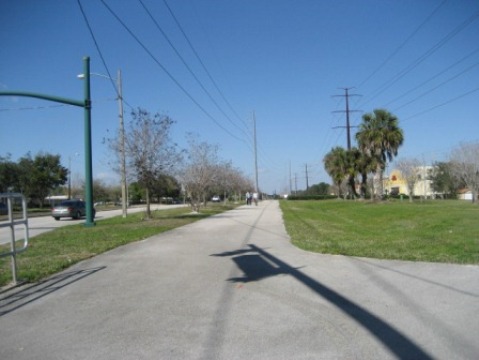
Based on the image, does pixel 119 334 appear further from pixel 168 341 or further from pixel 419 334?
pixel 419 334

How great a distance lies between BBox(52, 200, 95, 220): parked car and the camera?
115 feet

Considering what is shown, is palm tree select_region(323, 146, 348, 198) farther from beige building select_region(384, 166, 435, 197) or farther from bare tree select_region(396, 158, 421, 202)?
beige building select_region(384, 166, 435, 197)

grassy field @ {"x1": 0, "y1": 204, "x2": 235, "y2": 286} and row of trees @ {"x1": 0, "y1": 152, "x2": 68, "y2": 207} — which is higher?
row of trees @ {"x1": 0, "y1": 152, "x2": 68, "y2": 207}

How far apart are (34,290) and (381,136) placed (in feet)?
144

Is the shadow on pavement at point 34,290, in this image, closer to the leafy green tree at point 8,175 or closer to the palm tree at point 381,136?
the palm tree at point 381,136

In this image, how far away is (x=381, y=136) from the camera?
157ft

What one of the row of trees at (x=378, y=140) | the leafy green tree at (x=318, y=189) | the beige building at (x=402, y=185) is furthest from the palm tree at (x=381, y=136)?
the leafy green tree at (x=318, y=189)

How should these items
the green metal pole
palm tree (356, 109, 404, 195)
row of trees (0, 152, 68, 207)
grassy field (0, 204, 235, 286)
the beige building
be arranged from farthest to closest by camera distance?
the beige building
row of trees (0, 152, 68, 207)
palm tree (356, 109, 404, 195)
the green metal pole
grassy field (0, 204, 235, 286)

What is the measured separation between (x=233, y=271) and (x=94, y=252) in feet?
15.0

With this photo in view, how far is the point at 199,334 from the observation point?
17.1 feet

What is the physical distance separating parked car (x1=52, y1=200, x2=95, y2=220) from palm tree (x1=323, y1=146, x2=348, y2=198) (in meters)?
37.9

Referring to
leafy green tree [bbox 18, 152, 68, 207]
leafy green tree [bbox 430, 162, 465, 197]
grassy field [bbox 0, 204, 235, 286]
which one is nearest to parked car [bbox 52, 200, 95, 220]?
grassy field [bbox 0, 204, 235, 286]

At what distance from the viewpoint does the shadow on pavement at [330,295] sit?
15.6 feet

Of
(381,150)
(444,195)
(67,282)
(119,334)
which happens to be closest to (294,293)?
(119,334)
